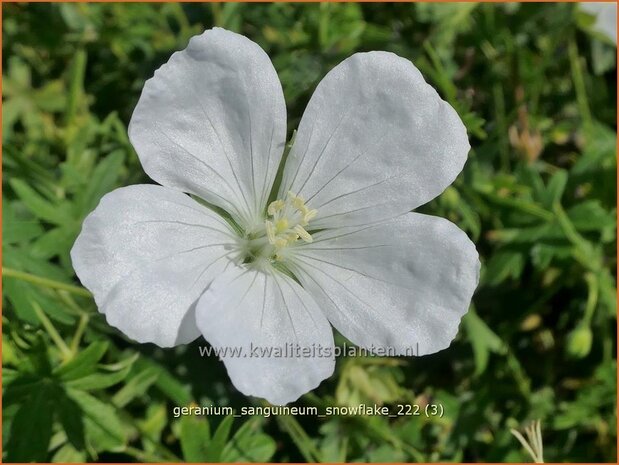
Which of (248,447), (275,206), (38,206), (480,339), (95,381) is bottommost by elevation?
(480,339)

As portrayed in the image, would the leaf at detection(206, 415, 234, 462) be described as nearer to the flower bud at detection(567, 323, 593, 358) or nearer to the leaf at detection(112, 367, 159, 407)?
the leaf at detection(112, 367, 159, 407)

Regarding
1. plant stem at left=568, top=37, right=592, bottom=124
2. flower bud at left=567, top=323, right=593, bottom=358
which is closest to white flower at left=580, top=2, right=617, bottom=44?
plant stem at left=568, top=37, right=592, bottom=124

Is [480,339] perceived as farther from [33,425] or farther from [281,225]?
[33,425]

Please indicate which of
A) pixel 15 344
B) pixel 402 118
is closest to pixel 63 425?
pixel 15 344

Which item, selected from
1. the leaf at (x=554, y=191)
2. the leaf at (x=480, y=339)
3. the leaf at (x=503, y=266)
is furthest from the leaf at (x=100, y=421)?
the leaf at (x=554, y=191)

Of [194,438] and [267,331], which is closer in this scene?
[267,331]

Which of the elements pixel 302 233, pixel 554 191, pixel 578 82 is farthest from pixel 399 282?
pixel 578 82
